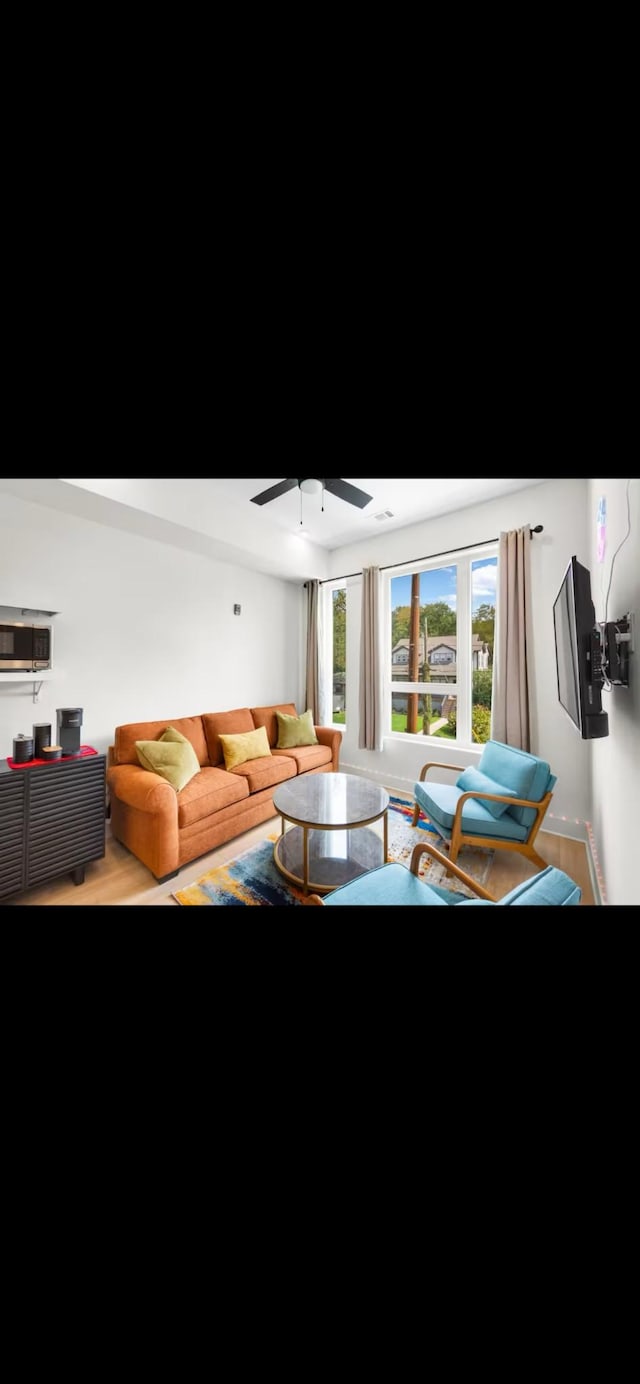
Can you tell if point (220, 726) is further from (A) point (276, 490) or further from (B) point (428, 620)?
(B) point (428, 620)

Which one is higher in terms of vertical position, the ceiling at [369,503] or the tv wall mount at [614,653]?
the ceiling at [369,503]

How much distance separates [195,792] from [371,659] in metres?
2.19

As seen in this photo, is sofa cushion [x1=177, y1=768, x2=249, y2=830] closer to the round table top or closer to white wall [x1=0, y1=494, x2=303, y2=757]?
the round table top

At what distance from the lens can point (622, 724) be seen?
149cm

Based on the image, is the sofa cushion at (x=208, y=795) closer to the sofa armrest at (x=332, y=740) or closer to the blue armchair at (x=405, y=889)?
the blue armchair at (x=405, y=889)

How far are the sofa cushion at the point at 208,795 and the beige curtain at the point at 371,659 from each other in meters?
1.57

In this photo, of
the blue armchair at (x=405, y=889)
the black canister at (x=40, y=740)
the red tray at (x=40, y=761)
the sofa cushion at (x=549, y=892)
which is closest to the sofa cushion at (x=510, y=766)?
the blue armchair at (x=405, y=889)

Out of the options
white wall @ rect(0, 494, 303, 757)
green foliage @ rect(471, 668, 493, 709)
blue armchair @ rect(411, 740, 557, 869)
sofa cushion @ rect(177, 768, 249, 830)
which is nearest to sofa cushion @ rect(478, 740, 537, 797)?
blue armchair @ rect(411, 740, 557, 869)

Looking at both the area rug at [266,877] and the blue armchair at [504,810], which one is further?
the blue armchair at [504,810]

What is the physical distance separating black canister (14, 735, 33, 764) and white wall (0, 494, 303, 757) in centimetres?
49

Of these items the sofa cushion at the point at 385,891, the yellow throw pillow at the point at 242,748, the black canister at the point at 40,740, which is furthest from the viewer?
the yellow throw pillow at the point at 242,748

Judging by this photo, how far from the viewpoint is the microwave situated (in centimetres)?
237

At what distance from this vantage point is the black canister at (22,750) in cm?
211
